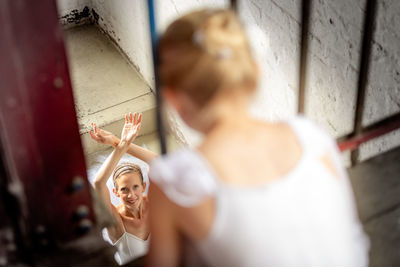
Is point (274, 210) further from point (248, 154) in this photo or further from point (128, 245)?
point (128, 245)

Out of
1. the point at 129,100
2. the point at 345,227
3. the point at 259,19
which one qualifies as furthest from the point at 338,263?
the point at 129,100

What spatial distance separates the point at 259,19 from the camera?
3.03 meters

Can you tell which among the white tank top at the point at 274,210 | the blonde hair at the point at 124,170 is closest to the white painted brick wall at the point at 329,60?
the blonde hair at the point at 124,170

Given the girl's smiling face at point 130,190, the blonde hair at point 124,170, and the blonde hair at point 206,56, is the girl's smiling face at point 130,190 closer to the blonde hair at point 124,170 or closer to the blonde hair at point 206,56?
the blonde hair at point 124,170

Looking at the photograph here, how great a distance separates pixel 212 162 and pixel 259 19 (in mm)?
2326

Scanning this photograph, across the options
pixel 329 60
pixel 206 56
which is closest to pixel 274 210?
pixel 206 56

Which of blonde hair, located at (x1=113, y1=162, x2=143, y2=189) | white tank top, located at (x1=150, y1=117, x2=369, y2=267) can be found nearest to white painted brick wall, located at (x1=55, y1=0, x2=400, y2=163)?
blonde hair, located at (x1=113, y1=162, x2=143, y2=189)

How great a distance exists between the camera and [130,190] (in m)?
3.28

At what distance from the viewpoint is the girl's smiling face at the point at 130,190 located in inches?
128

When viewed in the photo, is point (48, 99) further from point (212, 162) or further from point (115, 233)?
point (115, 233)

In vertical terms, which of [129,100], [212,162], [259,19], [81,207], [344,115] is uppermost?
[212,162]

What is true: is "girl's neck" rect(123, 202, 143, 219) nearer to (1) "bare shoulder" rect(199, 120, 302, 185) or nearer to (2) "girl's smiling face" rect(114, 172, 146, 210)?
(2) "girl's smiling face" rect(114, 172, 146, 210)

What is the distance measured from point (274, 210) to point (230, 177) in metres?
0.08

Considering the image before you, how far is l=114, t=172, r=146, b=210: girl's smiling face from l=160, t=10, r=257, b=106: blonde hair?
2494 millimetres
